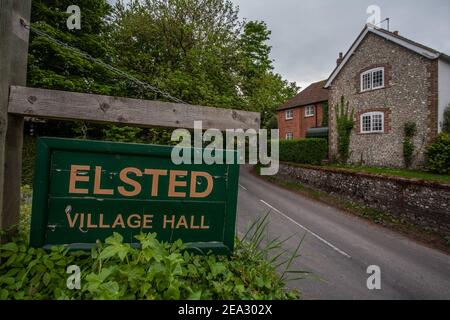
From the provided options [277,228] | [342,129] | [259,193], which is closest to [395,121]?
[342,129]

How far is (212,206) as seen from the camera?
1882 millimetres

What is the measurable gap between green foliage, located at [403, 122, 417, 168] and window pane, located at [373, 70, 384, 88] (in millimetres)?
3718

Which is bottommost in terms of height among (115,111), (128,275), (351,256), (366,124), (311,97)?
(351,256)

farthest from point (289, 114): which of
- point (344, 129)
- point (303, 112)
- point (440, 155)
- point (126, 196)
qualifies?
point (126, 196)

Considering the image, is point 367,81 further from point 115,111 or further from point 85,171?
point 85,171

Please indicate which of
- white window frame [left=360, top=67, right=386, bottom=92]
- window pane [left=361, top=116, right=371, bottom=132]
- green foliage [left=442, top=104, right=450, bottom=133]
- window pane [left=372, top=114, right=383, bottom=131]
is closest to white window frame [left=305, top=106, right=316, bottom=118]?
white window frame [left=360, top=67, right=386, bottom=92]

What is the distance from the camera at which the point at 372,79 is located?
17844 mm

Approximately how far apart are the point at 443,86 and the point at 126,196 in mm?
20227
